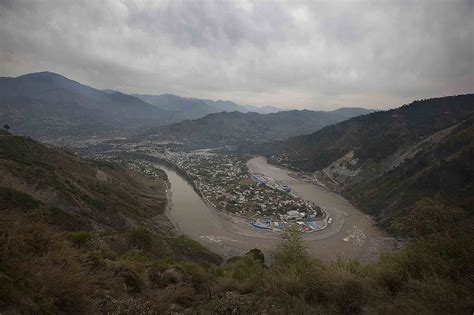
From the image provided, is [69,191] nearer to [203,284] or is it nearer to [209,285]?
[203,284]

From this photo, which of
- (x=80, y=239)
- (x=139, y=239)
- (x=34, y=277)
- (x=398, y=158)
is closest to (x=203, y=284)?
(x=34, y=277)

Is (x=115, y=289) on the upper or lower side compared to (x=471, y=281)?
lower

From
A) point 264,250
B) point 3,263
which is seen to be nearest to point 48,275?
point 3,263

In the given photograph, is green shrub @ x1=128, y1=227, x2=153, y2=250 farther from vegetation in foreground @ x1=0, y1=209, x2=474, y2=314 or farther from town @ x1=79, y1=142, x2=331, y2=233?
town @ x1=79, y1=142, x2=331, y2=233

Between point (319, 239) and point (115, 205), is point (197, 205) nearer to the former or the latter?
point (115, 205)

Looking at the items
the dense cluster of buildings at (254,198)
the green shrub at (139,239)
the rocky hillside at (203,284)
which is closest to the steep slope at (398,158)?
the rocky hillside at (203,284)

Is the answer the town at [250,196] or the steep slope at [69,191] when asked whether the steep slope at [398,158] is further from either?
the steep slope at [69,191]
